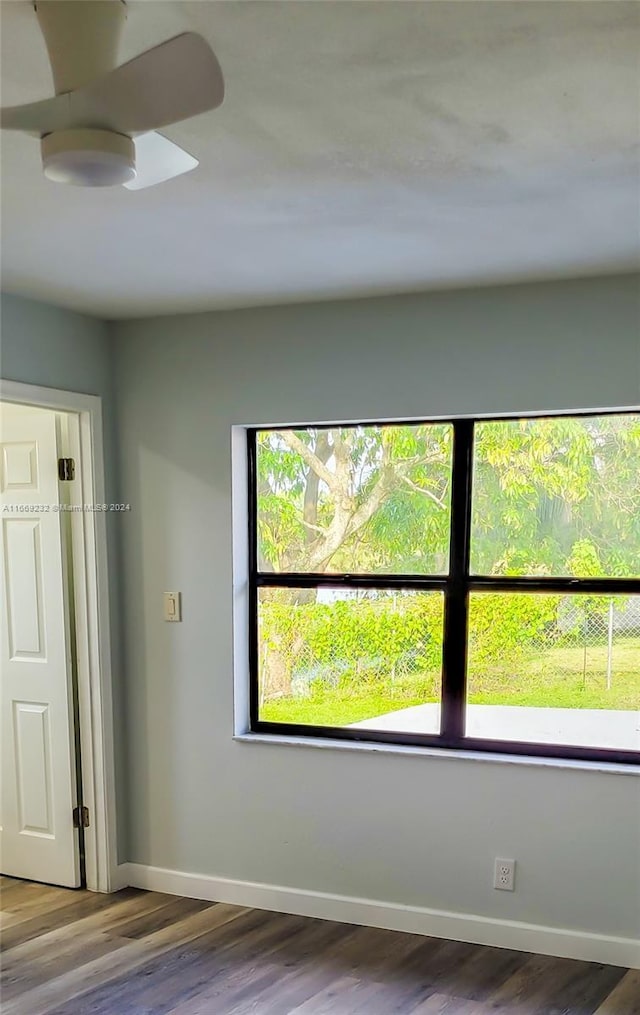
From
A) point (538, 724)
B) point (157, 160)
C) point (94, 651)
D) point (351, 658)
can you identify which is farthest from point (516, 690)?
point (157, 160)

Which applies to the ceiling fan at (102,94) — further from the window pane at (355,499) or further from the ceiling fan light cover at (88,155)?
the window pane at (355,499)

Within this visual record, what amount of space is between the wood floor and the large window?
27.7 inches

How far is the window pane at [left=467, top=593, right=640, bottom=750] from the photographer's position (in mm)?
2816

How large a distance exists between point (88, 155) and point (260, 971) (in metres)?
2.59

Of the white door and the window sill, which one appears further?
the white door

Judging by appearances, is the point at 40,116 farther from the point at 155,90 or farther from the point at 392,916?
the point at 392,916

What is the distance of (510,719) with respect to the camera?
296 cm

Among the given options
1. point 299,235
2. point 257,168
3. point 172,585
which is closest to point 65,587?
point 172,585

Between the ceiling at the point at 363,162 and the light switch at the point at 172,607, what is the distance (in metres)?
1.19

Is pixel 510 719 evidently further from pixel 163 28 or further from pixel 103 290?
pixel 163 28

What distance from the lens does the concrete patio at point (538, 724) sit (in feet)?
9.28

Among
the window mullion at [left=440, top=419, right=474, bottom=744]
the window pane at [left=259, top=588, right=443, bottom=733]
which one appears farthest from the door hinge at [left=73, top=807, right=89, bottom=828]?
the window mullion at [left=440, top=419, right=474, bottom=744]

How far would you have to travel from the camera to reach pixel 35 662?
3.42m

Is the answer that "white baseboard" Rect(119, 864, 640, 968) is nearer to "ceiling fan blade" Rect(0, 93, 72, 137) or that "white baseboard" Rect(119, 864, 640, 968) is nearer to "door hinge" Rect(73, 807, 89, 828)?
"door hinge" Rect(73, 807, 89, 828)
